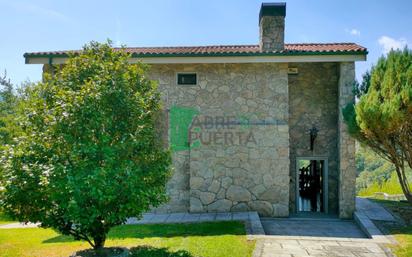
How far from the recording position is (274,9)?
34.8 feet

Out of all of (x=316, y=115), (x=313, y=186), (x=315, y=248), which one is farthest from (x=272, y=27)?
(x=315, y=248)

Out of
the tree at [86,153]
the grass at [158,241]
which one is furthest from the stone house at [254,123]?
the tree at [86,153]

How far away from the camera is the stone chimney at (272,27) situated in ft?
33.9

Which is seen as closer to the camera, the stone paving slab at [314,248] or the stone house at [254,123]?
the stone paving slab at [314,248]

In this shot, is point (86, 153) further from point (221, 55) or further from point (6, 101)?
point (6, 101)

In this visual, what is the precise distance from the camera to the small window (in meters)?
10.0

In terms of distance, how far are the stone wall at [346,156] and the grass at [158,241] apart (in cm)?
341

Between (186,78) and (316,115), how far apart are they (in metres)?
4.15

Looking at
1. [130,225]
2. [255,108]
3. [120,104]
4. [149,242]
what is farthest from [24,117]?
[255,108]

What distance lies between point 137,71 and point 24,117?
203 centimetres

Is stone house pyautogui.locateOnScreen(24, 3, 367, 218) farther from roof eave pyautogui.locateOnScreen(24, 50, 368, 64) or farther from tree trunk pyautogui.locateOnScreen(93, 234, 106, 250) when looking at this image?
tree trunk pyautogui.locateOnScreen(93, 234, 106, 250)

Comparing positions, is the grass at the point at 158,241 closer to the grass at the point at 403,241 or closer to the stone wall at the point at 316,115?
the grass at the point at 403,241

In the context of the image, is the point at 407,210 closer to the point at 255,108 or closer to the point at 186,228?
the point at 255,108

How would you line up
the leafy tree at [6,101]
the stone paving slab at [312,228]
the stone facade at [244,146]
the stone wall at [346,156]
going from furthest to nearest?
the leafy tree at [6,101]
the stone facade at [244,146]
the stone wall at [346,156]
the stone paving slab at [312,228]
